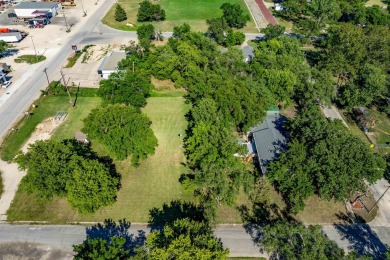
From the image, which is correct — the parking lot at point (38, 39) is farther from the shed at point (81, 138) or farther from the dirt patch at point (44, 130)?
the shed at point (81, 138)

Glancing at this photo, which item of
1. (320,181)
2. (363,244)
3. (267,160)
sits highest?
(320,181)

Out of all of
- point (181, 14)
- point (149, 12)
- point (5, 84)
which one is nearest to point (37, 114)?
point (5, 84)

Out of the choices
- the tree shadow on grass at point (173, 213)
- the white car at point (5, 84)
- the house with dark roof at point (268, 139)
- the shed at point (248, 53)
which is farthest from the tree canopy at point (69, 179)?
the shed at point (248, 53)

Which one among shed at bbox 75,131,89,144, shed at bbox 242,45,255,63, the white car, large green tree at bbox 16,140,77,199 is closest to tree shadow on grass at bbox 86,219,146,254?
large green tree at bbox 16,140,77,199

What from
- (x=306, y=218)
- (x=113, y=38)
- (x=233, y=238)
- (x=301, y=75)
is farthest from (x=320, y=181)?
(x=113, y=38)

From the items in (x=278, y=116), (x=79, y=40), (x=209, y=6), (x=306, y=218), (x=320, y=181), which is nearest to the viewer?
(x=320, y=181)

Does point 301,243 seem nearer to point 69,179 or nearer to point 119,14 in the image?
point 69,179

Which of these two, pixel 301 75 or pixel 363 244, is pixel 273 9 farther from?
pixel 363 244

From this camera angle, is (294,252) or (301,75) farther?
(301,75)
